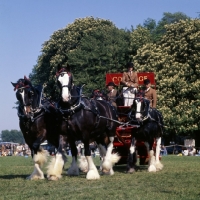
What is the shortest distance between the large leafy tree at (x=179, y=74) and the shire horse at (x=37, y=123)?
111ft

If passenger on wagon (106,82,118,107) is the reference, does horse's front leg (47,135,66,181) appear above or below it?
below

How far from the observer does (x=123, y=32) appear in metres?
68.4

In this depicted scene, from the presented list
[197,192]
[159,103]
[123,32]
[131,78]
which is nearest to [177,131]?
[159,103]

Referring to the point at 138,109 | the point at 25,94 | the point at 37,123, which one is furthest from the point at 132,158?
the point at 25,94

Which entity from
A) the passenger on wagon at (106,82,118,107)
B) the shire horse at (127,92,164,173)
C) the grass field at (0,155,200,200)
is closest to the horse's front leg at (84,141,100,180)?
the grass field at (0,155,200,200)

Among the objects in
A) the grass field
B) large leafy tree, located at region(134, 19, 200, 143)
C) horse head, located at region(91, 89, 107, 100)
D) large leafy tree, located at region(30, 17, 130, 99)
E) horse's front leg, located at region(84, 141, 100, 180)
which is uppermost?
large leafy tree, located at region(30, 17, 130, 99)

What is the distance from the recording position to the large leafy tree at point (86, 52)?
62312 mm

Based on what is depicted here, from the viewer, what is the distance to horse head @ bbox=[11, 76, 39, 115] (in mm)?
14406

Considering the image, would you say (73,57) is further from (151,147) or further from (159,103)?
(151,147)

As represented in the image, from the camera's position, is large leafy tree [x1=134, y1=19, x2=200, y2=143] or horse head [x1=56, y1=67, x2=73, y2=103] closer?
horse head [x1=56, y1=67, x2=73, y2=103]

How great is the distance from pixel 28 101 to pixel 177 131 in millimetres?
36498

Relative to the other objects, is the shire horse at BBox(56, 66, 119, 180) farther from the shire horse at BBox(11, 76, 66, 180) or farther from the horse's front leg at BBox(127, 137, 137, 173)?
the horse's front leg at BBox(127, 137, 137, 173)

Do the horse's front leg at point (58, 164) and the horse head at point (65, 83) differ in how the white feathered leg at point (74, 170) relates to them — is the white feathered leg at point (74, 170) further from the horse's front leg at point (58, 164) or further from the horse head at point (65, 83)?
the horse head at point (65, 83)

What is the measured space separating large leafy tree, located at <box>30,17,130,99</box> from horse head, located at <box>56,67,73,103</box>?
45.3 metres
